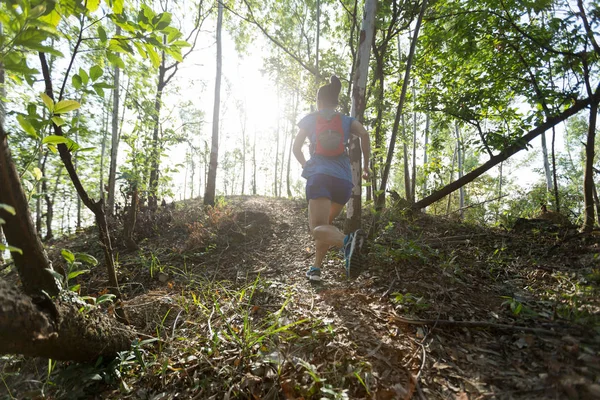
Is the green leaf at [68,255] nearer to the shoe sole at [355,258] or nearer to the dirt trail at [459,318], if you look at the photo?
the dirt trail at [459,318]

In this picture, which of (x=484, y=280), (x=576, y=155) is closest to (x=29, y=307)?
(x=484, y=280)

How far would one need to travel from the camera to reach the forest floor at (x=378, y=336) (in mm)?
1362

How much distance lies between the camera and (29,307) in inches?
40.2

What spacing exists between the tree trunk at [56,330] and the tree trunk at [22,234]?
0.13 metres

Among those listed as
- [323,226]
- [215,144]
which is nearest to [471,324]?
[323,226]

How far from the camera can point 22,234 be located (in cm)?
115

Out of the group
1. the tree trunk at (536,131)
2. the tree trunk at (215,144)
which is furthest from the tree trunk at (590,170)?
the tree trunk at (215,144)

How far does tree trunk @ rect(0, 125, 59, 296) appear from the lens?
3.54 ft

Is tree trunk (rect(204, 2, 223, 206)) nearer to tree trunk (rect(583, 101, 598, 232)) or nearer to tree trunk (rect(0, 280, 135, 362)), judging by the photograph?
tree trunk (rect(0, 280, 135, 362))

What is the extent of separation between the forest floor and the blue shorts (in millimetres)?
918

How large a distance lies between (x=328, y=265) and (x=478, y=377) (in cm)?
211

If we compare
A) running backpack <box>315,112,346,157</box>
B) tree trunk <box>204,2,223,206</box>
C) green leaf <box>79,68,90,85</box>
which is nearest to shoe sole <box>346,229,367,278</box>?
running backpack <box>315,112,346,157</box>

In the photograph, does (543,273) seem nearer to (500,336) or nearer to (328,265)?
(500,336)

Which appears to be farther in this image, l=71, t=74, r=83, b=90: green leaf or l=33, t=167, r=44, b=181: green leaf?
l=33, t=167, r=44, b=181: green leaf
